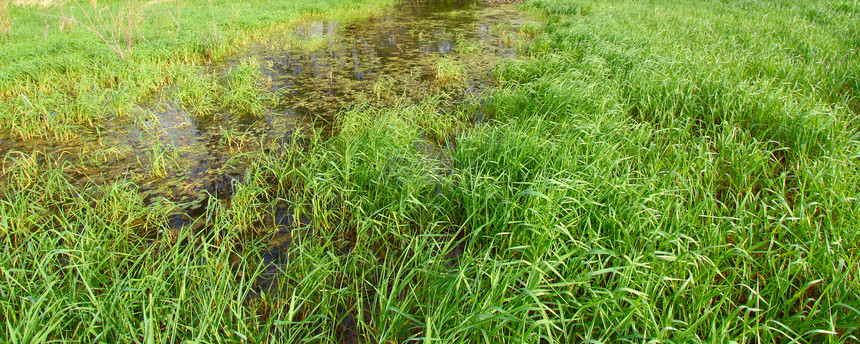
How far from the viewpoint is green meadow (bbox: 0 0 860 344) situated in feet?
5.46

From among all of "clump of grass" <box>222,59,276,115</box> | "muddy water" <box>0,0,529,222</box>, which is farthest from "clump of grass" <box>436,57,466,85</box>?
"clump of grass" <box>222,59,276,115</box>

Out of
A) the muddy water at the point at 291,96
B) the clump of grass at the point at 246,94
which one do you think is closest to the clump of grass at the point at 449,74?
the muddy water at the point at 291,96

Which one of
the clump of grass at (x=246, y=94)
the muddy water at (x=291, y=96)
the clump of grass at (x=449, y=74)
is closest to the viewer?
the muddy water at (x=291, y=96)

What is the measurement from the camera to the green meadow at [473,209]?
166 cm

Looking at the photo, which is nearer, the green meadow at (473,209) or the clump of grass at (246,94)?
the green meadow at (473,209)

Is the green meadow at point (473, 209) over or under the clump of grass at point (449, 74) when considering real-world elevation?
under

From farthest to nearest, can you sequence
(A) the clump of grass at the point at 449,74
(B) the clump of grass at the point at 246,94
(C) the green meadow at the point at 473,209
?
(A) the clump of grass at the point at 449,74 < (B) the clump of grass at the point at 246,94 < (C) the green meadow at the point at 473,209

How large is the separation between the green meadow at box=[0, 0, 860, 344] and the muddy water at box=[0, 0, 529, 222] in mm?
83

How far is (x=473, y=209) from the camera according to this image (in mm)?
2363

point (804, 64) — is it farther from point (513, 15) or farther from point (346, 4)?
point (346, 4)

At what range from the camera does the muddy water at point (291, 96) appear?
137 inches

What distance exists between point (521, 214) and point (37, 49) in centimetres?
812

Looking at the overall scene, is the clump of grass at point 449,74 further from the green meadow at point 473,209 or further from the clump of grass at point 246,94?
the clump of grass at point 246,94

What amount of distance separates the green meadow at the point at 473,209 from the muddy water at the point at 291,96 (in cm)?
8
